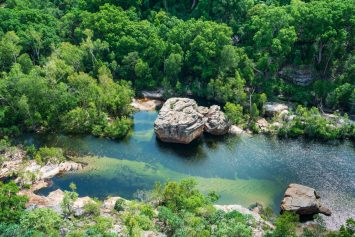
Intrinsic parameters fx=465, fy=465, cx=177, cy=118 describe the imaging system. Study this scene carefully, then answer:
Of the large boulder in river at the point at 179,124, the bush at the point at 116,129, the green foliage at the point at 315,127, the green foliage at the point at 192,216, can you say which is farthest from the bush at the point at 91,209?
the green foliage at the point at 315,127

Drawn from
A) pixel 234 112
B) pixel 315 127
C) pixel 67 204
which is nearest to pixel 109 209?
pixel 67 204

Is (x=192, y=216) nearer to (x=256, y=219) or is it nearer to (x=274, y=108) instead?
(x=256, y=219)

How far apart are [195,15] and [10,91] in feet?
129

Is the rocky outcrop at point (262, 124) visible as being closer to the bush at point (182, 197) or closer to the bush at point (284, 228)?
the bush at point (182, 197)

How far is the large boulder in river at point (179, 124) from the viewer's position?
6906 centimetres

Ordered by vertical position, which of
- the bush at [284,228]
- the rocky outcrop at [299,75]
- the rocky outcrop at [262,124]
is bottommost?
the bush at [284,228]

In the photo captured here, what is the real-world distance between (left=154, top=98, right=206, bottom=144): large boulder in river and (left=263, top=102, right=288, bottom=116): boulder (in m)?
12.0

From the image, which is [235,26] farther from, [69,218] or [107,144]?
[69,218]

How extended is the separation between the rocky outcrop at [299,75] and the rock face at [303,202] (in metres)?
28.0

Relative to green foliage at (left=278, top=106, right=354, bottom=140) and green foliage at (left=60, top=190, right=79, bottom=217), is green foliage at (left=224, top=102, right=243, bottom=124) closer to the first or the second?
green foliage at (left=278, top=106, right=354, bottom=140)

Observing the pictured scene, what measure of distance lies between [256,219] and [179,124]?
20813 mm

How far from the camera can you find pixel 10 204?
50.3 m

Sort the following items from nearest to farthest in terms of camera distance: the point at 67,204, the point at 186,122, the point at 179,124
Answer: the point at 67,204 < the point at 179,124 < the point at 186,122

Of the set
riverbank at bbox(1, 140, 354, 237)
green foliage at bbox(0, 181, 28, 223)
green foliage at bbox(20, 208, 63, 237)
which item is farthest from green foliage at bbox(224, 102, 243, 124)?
green foliage at bbox(0, 181, 28, 223)
